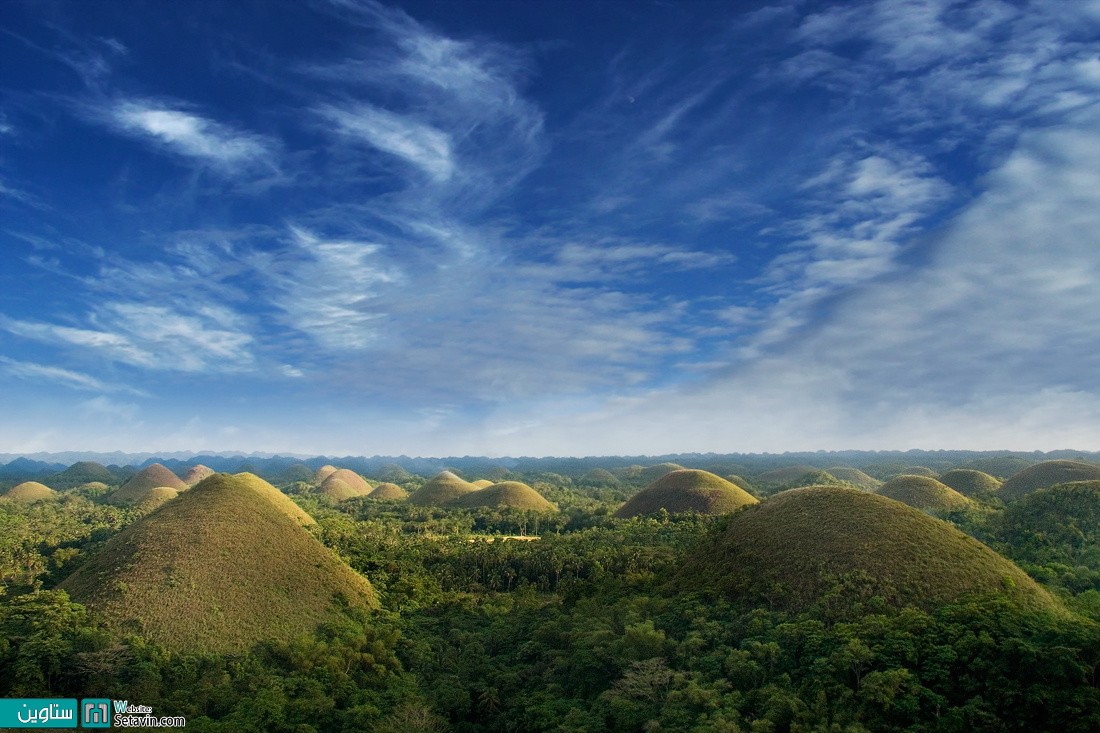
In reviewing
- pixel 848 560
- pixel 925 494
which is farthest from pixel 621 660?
pixel 925 494

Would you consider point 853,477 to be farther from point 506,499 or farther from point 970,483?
point 506,499

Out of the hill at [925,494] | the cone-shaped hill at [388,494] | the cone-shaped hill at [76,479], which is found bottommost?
the cone-shaped hill at [388,494]

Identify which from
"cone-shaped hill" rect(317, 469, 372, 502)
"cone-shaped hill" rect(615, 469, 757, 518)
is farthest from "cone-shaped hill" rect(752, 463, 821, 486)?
"cone-shaped hill" rect(317, 469, 372, 502)

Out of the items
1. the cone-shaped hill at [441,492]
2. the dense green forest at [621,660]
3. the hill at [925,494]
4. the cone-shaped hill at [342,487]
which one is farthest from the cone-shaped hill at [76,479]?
the hill at [925,494]

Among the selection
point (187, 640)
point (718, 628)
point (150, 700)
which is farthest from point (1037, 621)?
point (187, 640)

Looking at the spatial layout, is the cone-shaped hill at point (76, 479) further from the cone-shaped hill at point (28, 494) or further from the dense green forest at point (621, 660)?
the dense green forest at point (621, 660)

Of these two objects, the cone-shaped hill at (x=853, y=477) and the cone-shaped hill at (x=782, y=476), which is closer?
the cone-shaped hill at (x=782, y=476)

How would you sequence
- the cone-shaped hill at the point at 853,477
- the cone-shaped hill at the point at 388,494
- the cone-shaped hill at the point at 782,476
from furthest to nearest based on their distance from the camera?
1. the cone-shaped hill at the point at 853,477
2. the cone-shaped hill at the point at 782,476
3. the cone-shaped hill at the point at 388,494

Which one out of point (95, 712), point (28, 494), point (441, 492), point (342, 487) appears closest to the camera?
point (95, 712)
